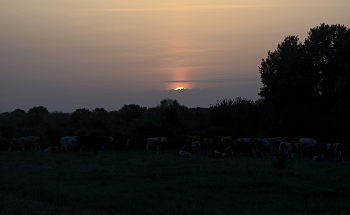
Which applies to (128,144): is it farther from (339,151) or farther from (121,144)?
(339,151)

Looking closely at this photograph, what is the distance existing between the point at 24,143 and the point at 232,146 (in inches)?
769

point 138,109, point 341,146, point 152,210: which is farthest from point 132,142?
point 138,109

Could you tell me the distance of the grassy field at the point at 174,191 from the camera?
12227 millimetres

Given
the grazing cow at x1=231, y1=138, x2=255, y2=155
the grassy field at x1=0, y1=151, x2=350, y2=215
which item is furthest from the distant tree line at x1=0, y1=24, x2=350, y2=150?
the grassy field at x1=0, y1=151, x2=350, y2=215

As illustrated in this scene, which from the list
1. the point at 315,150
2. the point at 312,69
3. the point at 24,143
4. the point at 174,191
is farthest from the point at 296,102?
the point at 174,191

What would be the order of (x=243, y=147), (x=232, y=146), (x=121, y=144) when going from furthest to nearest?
1. (x=121, y=144)
2. (x=232, y=146)
3. (x=243, y=147)

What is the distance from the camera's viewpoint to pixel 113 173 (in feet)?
60.6

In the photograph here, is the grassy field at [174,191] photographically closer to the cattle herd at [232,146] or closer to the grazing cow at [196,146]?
the cattle herd at [232,146]

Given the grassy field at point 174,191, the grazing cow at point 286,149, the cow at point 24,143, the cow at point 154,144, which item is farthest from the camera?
the cow at point 24,143

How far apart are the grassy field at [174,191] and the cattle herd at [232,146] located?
8637 millimetres

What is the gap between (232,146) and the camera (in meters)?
33.6

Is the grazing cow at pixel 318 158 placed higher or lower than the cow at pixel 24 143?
lower

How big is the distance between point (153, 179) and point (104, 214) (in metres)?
5.90

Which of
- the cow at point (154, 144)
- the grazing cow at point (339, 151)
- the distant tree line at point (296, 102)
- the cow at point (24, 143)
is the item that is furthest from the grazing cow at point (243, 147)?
the cow at point (24, 143)
